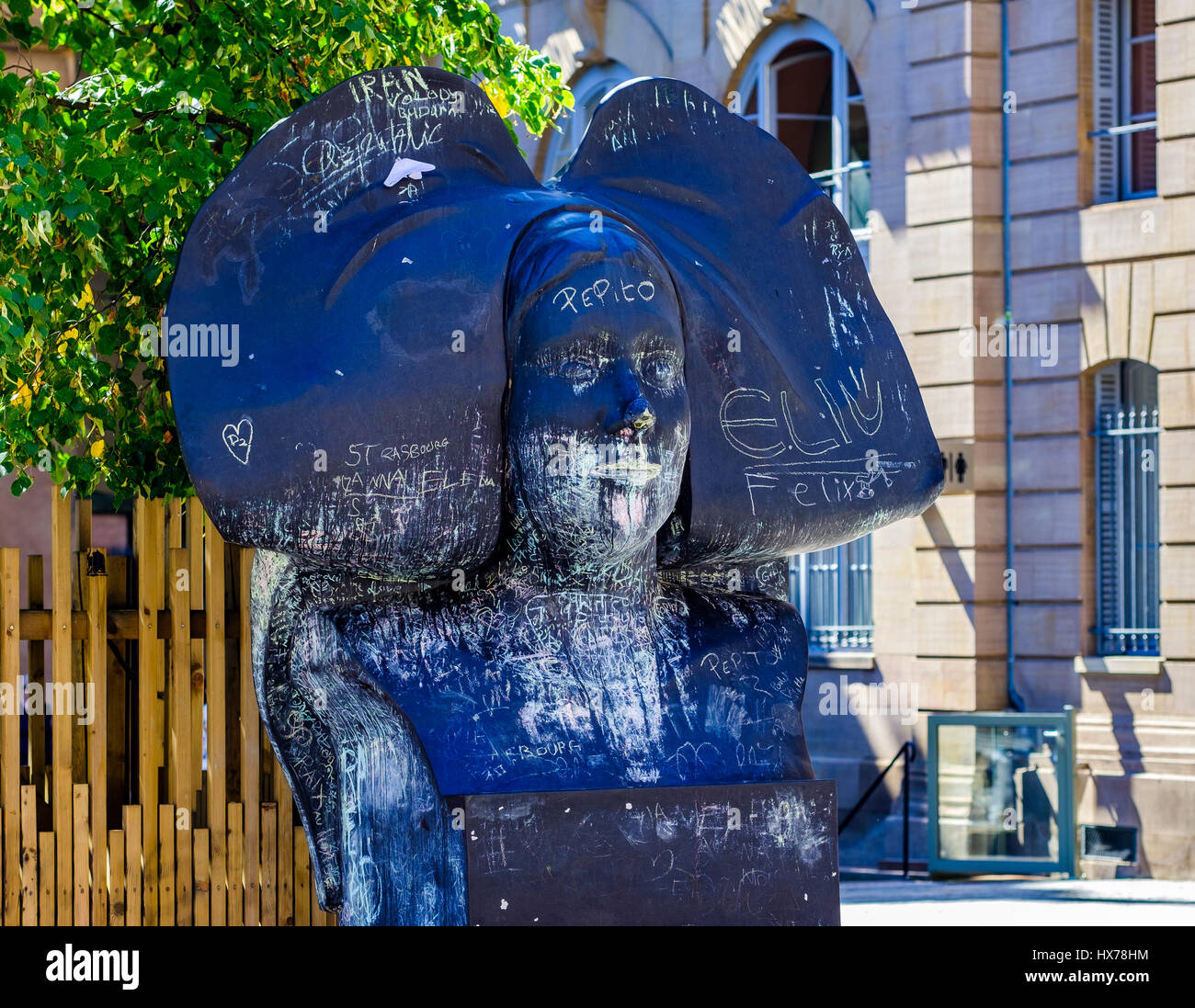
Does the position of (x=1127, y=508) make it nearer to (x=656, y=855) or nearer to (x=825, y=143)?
(x=825, y=143)

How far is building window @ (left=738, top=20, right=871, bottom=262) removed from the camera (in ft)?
54.3

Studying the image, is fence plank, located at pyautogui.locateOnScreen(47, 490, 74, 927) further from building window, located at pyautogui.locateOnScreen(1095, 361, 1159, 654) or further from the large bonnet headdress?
building window, located at pyautogui.locateOnScreen(1095, 361, 1159, 654)

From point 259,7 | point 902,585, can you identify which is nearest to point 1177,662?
point 902,585

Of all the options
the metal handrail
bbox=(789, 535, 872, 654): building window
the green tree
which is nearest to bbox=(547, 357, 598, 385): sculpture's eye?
the green tree

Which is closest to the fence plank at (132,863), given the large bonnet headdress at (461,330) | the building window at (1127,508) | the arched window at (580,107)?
the large bonnet headdress at (461,330)

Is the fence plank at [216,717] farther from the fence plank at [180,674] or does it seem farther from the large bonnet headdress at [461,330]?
the large bonnet headdress at [461,330]

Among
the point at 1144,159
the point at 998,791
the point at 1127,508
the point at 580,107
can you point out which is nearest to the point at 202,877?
the point at 998,791

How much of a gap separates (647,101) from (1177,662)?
9.87m

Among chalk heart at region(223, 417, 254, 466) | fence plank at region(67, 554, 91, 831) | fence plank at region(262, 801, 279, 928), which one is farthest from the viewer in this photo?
fence plank at region(262, 801, 279, 928)

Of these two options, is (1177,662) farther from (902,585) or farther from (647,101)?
(647,101)

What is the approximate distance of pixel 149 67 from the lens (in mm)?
6520

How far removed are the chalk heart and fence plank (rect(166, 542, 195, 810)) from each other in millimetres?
2209

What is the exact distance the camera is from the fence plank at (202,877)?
6699 millimetres
